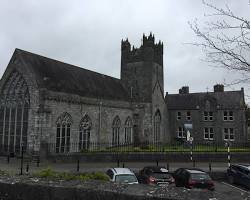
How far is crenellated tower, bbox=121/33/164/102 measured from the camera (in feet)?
143

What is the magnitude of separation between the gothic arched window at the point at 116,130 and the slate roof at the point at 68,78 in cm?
297

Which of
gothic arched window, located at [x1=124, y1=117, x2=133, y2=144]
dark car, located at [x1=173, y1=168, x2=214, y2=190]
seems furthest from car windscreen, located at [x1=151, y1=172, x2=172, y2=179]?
gothic arched window, located at [x1=124, y1=117, x2=133, y2=144]

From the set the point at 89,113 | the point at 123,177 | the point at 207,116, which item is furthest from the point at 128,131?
the point at 123,177

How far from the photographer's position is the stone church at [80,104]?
26.8 m

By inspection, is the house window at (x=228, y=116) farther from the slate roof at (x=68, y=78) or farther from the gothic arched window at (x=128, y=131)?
the slate roof at (x=68, y=78)

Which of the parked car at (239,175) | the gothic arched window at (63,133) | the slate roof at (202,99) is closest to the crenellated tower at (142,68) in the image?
the slate roof at (202,99)

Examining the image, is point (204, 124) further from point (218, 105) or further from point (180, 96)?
point (180, 96)

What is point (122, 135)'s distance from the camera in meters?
38.2

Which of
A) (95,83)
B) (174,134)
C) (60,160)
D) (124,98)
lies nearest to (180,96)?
(174,134)

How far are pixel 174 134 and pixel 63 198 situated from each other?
1745 inches

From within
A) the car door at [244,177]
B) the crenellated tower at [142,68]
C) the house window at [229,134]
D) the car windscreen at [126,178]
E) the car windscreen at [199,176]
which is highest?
the crenellated tower at [142,68]

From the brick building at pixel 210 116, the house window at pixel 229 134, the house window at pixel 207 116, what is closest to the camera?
the brick building at pixel 210 116

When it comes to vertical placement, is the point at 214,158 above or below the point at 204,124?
below

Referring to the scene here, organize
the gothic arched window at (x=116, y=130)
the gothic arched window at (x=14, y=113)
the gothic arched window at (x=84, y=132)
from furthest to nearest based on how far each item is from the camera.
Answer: the gothic arched window at (x=116, y=130) → the gothic arched window at (x=84, y=132) → the gothic arched window at (x=14, y=113)
